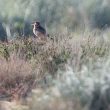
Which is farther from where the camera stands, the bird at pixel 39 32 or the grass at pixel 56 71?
the bird at pixel 39 32

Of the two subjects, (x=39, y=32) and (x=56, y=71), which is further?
(x=39, y=32)

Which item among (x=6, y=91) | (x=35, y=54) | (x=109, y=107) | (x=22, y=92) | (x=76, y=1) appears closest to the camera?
(x=109, y=107)

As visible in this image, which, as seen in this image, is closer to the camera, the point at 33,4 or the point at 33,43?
the point at 33,43

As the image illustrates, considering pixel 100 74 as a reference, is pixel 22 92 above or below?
below

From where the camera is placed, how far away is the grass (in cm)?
816

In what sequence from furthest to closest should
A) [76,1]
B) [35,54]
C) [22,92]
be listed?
[76,1], [35,54], [22,92]

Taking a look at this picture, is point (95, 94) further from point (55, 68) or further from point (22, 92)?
point (55, 68)

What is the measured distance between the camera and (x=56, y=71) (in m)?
11.2

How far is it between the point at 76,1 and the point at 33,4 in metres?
3.27

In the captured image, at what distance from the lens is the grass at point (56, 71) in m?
8.16

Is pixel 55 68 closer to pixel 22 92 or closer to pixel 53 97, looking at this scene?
pixel 22 92

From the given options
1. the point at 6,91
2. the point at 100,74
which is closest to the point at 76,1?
the point at 6,91

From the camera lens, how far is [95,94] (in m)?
8.18

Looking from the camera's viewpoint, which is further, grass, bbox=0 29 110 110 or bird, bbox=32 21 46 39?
bird, bbox=32 21 46 39
